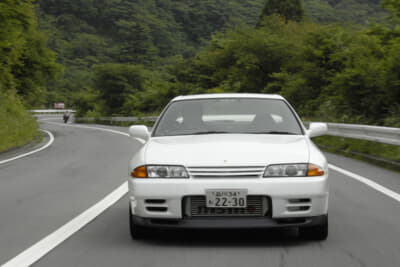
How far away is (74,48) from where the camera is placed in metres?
137

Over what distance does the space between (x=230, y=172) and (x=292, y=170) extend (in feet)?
1.87

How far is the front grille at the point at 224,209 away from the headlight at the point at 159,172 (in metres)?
0.24

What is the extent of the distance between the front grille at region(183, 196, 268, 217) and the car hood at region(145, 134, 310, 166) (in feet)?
1.03

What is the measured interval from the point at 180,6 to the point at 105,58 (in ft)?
86.4

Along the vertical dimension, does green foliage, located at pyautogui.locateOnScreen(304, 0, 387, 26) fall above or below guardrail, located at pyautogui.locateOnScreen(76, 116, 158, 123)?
above

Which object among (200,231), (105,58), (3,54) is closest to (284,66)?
(3,54)

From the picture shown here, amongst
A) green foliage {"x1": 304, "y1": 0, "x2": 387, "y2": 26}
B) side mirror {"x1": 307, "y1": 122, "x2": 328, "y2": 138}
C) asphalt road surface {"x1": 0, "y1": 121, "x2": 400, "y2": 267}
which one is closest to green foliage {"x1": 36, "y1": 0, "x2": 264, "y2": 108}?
green foliage {"x1": 304, "y1": 0, "x2": 387, "y2": 26}

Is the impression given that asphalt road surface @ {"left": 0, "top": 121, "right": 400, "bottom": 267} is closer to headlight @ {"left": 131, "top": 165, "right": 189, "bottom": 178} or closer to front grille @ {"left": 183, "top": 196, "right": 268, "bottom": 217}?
front grille @ {"left": 183, "top": 196, "right": 268, "bottom": 217}

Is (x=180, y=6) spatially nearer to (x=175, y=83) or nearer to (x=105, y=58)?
(x=105, y=58)

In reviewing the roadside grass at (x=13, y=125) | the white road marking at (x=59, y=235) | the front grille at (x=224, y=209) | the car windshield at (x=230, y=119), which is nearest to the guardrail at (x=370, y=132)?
the car windshield at (x=230, y=119)

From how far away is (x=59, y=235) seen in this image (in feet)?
19.7

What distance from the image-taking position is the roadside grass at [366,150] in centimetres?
1250

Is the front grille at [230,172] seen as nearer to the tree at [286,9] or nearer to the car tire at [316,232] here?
the car tire at [316,232]

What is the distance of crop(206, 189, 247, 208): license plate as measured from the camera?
519cm
